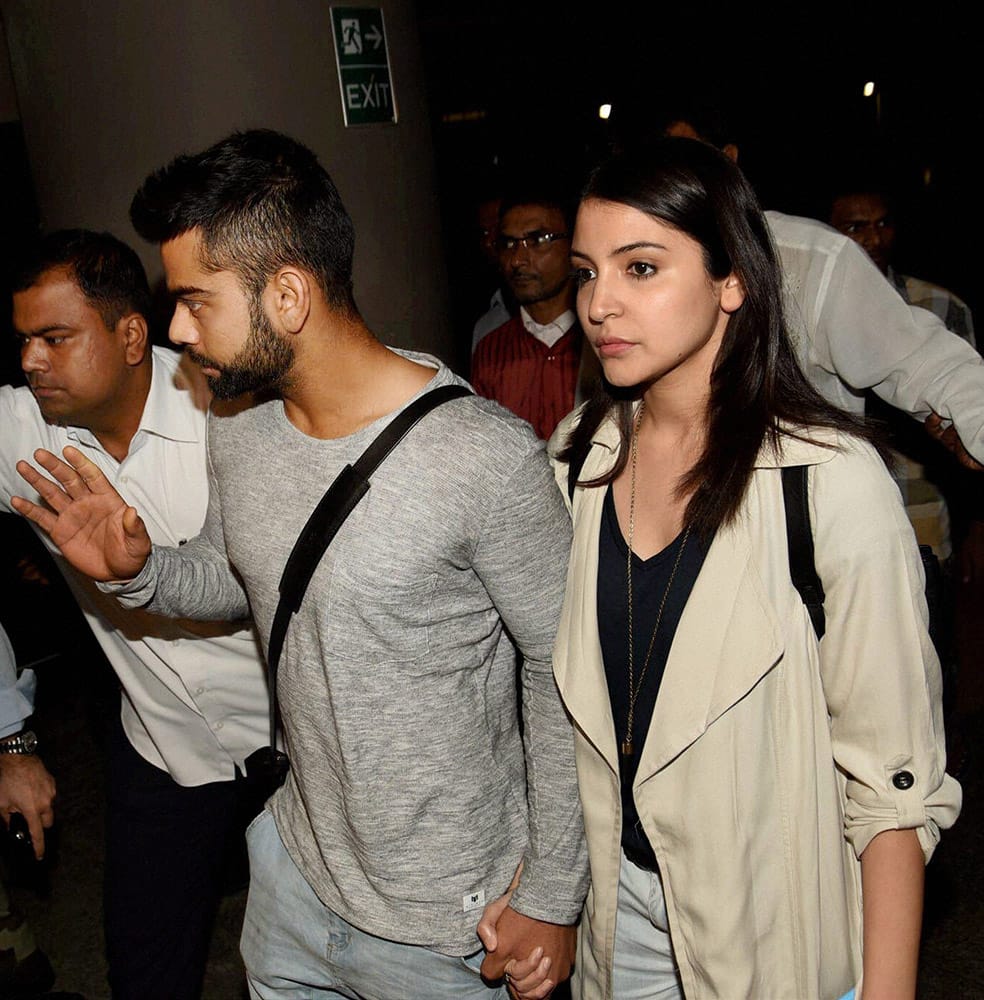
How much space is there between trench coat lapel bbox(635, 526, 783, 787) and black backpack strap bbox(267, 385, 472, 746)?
22.8 inches

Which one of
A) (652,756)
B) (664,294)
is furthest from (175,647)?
(664,294)

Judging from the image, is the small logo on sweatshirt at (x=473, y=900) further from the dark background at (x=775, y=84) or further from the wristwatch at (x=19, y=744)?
the dark background at (x=775, y=84)

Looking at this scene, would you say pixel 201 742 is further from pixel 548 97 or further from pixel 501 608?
pixel 548 97

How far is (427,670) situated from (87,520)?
2.74ft

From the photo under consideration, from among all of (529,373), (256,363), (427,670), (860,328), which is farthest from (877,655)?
(529,373)

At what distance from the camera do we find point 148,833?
10.0 ft

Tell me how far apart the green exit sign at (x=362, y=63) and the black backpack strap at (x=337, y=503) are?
275cm

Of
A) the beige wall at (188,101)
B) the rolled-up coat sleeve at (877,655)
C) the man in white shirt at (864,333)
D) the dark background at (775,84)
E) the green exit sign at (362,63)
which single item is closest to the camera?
the rolled-up coat sleeve at (877,655)

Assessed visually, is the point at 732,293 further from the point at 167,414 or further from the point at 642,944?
the point at 167,414

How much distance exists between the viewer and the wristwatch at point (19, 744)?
2988mm

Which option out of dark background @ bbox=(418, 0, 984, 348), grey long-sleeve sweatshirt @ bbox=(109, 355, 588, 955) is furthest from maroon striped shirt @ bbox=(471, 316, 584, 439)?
dark background @ bbox=(418, 0, 984, 348)

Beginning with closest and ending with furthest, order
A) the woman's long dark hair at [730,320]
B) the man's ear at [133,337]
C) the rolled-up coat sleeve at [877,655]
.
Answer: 1. the rolled-up coat sleeve at [877,655]
2. the woman's long dark hair at [730,320]
3. the man's ear at [133,337]

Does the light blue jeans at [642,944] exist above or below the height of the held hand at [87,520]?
below

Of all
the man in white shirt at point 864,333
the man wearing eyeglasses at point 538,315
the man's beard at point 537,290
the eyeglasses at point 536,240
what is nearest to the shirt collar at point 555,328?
the man wearing eyeglasses at point 538,315
